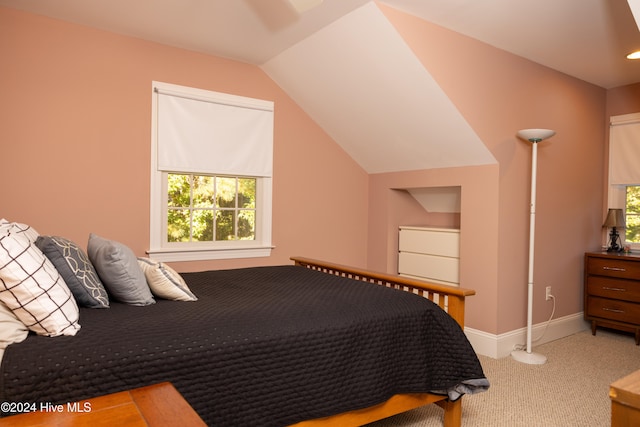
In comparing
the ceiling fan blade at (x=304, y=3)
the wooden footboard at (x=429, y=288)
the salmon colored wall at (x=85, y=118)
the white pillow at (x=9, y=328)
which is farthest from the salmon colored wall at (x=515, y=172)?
the white pillow at (x=9, y=328)

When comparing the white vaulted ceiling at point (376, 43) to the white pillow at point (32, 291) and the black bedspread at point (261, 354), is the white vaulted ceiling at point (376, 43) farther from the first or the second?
the white pillow at point (32, 291)

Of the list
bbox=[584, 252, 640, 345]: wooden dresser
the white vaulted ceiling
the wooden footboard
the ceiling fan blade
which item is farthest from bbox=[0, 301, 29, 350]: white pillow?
bbox=[584, 252, 640, 345]: wooden dresser

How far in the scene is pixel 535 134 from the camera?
323 centimetres

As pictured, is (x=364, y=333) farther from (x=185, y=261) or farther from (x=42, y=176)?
(x=42, y=176)

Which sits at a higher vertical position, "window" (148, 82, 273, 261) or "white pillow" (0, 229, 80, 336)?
"window" (148, 82, 273, 261)

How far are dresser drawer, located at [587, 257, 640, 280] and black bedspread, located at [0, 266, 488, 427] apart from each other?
2429 millimetres

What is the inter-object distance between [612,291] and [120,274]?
3936mm

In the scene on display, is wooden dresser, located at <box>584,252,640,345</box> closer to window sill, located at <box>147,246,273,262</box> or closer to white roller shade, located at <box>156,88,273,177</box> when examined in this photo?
window sill, located at <box>147,246,273,262</box>

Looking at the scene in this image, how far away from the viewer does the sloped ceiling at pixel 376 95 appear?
3.00 m

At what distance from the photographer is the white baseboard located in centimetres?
336

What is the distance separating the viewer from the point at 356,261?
445cm

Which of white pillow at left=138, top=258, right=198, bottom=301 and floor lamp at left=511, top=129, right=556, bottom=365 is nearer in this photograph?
white pillow at left=138, top=258, right=198, bottom=301

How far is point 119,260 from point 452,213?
10.1ft

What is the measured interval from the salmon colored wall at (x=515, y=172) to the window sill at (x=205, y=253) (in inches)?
56.4
